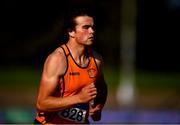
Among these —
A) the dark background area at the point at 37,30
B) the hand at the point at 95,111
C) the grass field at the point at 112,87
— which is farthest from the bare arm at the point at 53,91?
the dark background area at the point at 37,30

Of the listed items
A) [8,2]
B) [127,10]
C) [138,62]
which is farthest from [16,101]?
[8,2]

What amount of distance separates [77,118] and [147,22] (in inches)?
1268

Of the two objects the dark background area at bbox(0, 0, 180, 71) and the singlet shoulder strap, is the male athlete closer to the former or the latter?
the singlet shoulder strap

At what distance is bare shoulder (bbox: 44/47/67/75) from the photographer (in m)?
5.15

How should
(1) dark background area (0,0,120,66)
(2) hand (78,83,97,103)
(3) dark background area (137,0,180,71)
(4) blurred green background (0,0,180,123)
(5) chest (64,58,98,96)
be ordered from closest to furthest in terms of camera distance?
1. (2) hand (78,83,97,103)
2. (5) chest (64,58,98,96)
3. (4) blurred green background (0,0,180,123)
4. (1) dark background area (0,0,120,66)
5. (3) dark background area (137,0,180,71)

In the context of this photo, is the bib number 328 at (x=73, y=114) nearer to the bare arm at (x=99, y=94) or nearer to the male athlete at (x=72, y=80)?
the male athlete at (x=72, y=80)

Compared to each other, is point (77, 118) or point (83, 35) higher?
point (83, 35)

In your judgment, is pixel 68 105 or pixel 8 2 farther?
pixel 8 2

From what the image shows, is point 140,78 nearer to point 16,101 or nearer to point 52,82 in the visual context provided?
point 16,101

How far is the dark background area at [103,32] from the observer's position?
34875mm

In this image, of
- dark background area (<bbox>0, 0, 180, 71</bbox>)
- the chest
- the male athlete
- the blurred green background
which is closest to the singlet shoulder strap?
the male athlete

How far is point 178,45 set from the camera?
122 feet

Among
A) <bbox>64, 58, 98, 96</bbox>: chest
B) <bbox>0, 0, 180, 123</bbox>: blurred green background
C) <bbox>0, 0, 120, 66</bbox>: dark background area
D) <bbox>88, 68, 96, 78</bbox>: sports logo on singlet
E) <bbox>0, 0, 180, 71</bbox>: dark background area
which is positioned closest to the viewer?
<bbox>64, 58, 98, 96</bbox>: chest

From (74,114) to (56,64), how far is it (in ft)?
1.55
